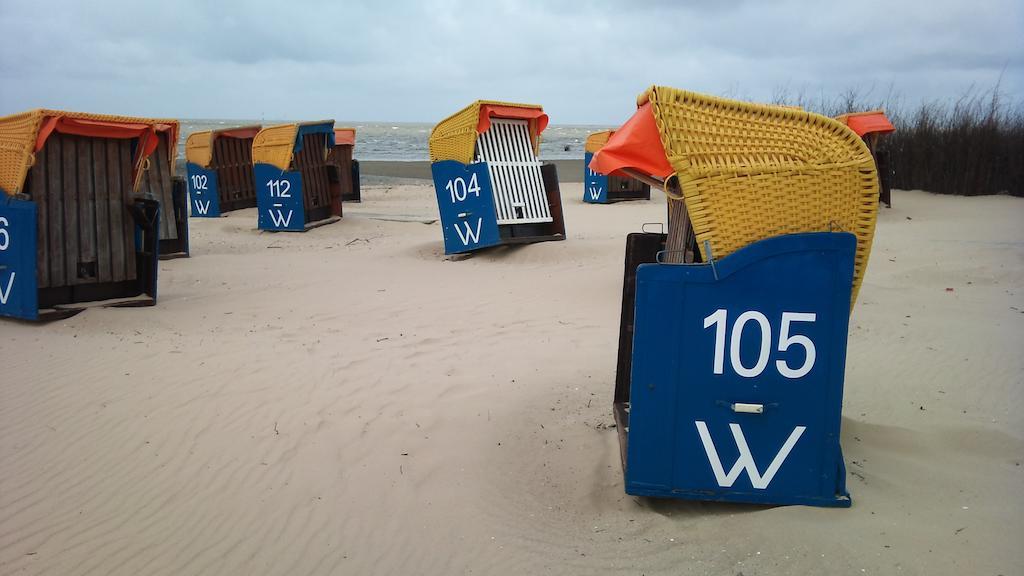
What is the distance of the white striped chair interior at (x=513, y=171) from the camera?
11055 mm

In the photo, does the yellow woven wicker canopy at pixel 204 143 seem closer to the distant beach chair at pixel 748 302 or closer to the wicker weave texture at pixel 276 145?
the wicker weave texture at pixel 276 145

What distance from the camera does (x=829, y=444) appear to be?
3.33m

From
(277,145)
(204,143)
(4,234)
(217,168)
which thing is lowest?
(4,234)

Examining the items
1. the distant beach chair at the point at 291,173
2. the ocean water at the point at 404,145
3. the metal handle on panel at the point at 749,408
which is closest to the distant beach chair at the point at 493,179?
the distant beach chair at the point at 291,173

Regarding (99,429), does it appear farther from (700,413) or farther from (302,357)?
(700,413)

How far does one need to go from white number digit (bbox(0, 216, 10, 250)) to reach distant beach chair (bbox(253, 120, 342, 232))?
791 centimetres

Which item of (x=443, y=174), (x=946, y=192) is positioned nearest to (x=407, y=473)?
(x=443, y=174)

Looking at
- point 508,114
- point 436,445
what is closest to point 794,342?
point 436,445

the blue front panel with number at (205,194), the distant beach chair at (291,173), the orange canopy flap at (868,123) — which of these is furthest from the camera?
the blue front panel with number at (205,194)

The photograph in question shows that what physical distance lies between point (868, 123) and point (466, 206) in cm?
904

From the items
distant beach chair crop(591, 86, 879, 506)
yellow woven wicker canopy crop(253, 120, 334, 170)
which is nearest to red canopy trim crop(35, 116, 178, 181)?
distant beach chair crop(591, 86, 879, 506)

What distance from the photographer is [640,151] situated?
11.1 ft

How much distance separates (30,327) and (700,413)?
6.53 m

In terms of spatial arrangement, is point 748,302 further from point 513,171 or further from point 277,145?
point 277,145
